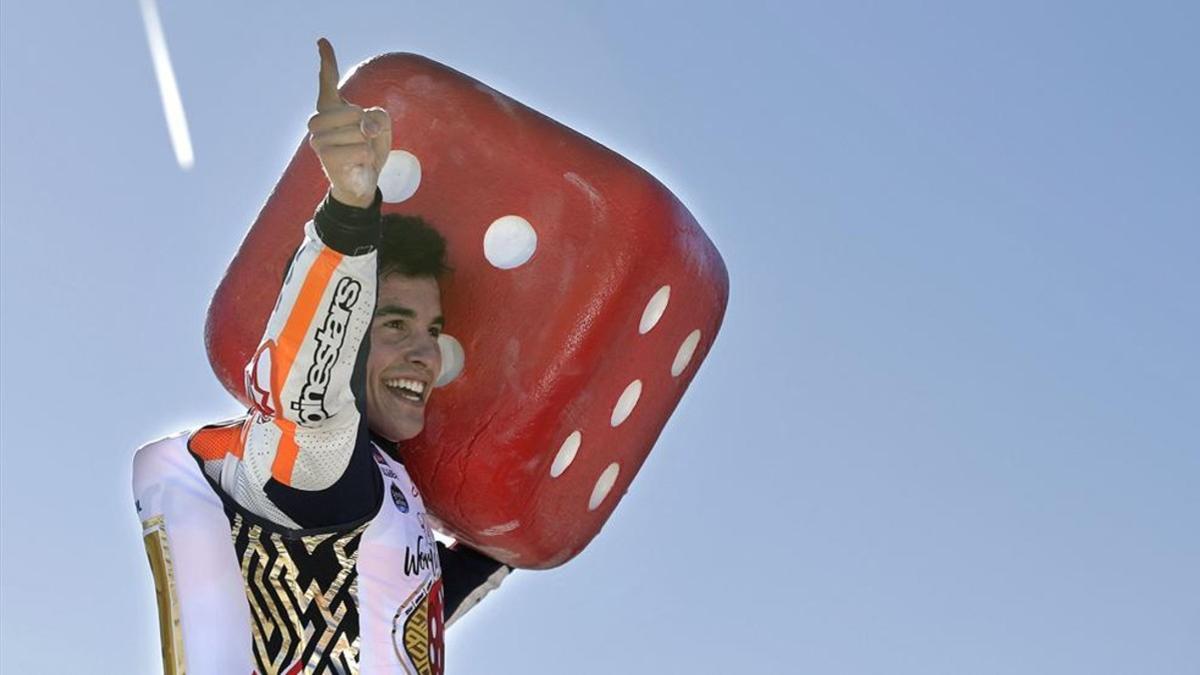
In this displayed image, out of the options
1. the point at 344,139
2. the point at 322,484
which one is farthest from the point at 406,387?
Answer: the point at 344,139

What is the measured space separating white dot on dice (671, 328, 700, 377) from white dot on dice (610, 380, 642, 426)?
5.6 inches

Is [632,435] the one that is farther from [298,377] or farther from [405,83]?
[298,377]

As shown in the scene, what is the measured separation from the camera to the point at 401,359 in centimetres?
285

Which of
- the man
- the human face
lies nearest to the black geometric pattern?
the man

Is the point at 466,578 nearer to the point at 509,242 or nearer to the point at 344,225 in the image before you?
the point at 509,242

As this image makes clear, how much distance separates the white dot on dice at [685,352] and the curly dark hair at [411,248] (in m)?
0.60

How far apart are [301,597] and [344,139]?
0.82 metres

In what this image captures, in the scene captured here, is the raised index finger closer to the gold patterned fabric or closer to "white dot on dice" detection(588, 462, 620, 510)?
the gold patterned fabric

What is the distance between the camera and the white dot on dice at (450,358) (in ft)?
9.78

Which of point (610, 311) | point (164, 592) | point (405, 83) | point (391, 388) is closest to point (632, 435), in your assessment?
point (610, 311)

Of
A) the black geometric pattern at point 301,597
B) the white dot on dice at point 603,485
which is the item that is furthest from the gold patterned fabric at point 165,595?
the white dot on dice at point 603,485

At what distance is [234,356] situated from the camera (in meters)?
3.01

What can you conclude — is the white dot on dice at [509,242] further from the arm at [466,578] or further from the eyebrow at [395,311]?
the arm at [466,578]

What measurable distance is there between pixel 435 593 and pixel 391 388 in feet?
1.26
